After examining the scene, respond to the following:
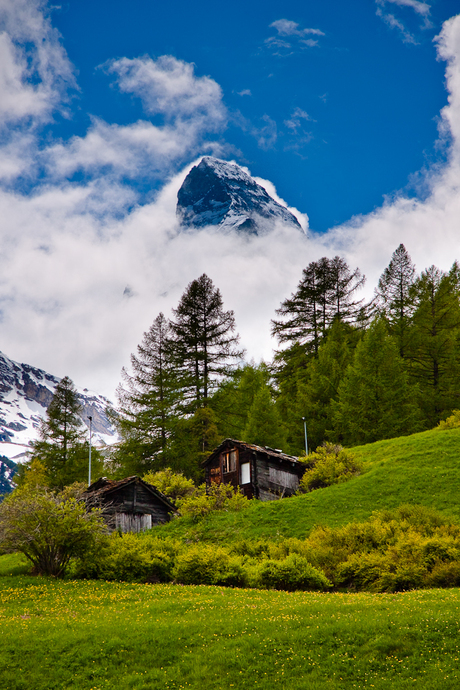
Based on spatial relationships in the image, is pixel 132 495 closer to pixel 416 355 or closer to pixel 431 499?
pixel 431 499

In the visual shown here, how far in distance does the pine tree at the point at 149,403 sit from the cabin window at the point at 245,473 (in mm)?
9741

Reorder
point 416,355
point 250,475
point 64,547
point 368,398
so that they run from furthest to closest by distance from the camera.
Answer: point 416,355, point 368,398, point 250,475, point 64,547

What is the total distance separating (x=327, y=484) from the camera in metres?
32.3

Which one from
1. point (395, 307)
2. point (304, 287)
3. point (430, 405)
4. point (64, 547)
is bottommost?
point (64, 547)

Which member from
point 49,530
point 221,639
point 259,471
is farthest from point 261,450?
point 221,639

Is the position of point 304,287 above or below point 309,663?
above

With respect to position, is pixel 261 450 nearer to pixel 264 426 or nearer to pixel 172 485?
pixel 172 485

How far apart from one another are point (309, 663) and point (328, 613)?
2452 millimetres

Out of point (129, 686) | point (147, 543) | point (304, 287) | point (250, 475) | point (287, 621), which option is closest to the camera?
point (129, 686)

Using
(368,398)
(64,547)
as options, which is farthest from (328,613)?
(368,398)

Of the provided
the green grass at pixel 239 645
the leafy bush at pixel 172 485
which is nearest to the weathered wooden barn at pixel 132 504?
the leafy bush at pixel 172 485

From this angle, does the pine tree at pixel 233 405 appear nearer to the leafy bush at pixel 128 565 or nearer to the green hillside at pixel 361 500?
the green hillside at pixel 361 500

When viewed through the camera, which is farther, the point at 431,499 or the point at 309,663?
the point at 431,499

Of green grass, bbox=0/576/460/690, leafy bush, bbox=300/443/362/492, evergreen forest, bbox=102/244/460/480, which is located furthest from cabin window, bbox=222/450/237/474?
green grass, bbox=0/576/460/690
